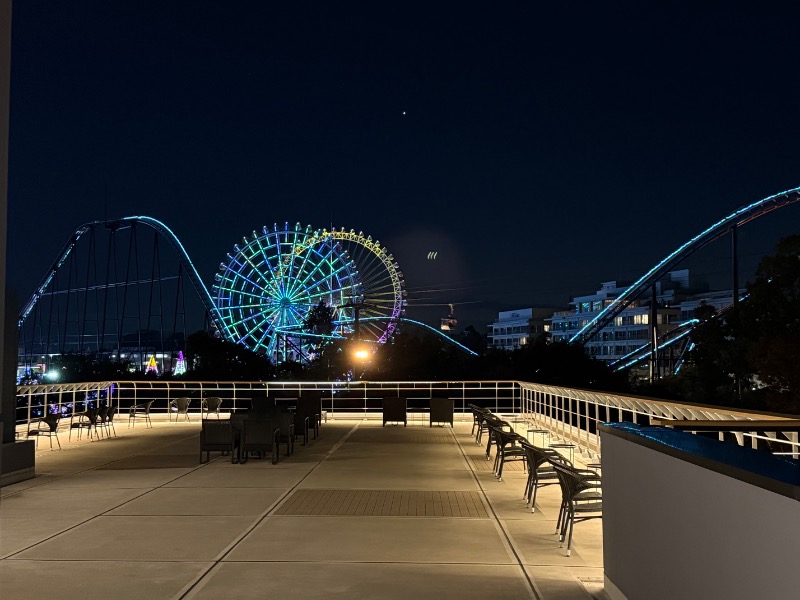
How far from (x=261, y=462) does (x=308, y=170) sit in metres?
41.8

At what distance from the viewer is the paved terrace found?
4.77 m

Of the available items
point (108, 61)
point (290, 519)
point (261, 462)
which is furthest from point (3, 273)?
point (108, 61)

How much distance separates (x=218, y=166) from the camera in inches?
1934

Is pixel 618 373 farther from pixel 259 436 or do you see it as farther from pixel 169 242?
pixel 259 436

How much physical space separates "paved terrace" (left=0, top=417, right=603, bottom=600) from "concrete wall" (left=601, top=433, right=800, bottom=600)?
655mm

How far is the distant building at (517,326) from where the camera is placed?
12144 centimetres

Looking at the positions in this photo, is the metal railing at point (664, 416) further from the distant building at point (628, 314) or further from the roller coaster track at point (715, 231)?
the distant building at point (628, 314)

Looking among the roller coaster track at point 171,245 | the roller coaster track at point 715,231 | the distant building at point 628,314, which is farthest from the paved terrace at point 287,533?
the distant building at point 628,314

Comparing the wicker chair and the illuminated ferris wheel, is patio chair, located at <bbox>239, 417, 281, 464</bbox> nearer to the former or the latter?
the wicker chair

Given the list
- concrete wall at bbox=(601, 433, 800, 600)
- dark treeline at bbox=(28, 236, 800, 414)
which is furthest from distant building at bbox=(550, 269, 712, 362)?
concrete wall at bbox=(601, 433, 800, 600)

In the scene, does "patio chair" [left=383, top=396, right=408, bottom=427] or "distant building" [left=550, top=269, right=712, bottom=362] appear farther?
"distant building" [left=550, top=269, right=712, bottom=362]

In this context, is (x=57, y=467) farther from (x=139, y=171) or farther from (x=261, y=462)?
(x=139, y=171)

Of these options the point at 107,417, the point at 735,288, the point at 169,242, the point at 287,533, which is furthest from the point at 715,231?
the point at 287,533

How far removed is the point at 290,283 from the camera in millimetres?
36219
